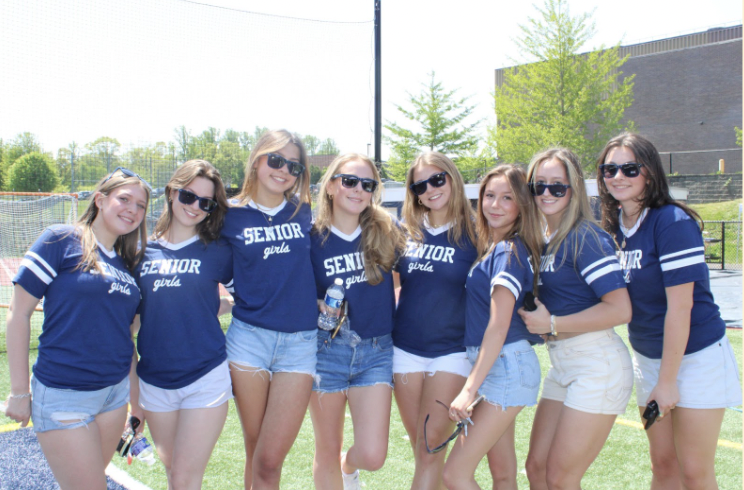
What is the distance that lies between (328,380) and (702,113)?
37.9 m

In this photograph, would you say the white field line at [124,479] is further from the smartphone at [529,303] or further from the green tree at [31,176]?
the green tree at [31,176]

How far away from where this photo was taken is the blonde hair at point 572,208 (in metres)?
2.78

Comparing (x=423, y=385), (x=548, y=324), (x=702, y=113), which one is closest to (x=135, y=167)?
(x=423, y=385)

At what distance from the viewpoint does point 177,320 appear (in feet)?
9.23

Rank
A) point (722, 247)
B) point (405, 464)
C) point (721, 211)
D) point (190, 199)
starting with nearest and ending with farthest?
1. point (190, 199)
2. point (405, 464)
3. point (722, 247)
4. point (721, 211)

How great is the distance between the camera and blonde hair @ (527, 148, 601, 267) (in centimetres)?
278

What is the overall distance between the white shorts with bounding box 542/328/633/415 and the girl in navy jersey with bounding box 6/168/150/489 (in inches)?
87.9

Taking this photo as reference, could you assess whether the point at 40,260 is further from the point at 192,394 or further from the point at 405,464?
the point at 405,464

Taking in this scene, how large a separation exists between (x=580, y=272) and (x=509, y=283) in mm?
369

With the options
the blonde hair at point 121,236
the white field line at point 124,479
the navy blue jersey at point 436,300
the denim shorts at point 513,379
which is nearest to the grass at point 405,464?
the white field line at point 124,479

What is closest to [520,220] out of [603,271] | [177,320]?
[603,271]

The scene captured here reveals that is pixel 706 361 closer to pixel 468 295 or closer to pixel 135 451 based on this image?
pixel 468 295

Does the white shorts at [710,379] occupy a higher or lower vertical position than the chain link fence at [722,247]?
higher

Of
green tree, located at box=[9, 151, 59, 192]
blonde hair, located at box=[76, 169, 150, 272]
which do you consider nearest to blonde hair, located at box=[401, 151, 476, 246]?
blonde hair, located at box=[76, 169, 150, 272]
